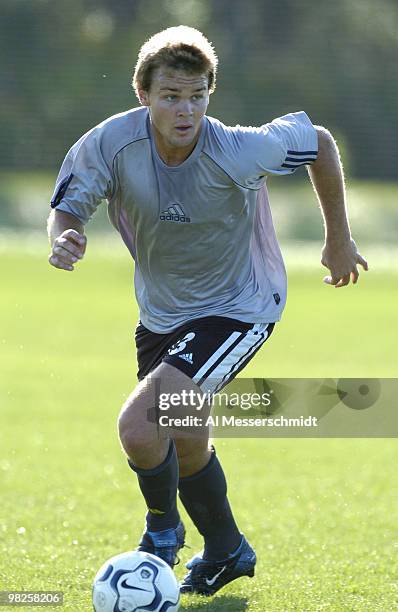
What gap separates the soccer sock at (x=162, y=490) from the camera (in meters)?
4.66

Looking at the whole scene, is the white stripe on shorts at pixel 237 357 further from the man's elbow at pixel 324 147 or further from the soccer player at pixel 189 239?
the man's elbow at pixel 324 147

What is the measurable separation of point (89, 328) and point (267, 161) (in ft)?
36.4

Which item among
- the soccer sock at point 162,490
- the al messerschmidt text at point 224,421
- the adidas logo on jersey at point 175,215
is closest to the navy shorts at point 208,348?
the al messerschmidt text at point 224,421

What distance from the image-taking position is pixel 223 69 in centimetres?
2656

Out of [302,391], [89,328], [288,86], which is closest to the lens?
[302,391]

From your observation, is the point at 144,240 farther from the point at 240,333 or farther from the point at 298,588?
the point at 298,588

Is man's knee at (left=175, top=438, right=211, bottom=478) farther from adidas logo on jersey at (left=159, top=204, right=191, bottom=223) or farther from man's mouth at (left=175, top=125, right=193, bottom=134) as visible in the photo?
man's mouth at (left=175, top=125, right=193, bottom=134)

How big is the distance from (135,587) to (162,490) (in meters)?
0.53

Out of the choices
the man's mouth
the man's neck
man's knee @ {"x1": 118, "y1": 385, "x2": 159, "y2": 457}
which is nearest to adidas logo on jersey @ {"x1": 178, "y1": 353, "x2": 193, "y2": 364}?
man's knee @ {"x1": 118, "y1": 385, "x2": 159, "y2": 457}

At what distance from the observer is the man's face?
456 cm

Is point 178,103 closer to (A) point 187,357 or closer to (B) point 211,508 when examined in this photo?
(A) point 187,357

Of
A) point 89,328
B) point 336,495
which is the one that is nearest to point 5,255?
point 89,328

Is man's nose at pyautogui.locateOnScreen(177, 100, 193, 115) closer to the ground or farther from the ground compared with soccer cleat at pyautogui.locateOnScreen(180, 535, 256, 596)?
farther from the ground

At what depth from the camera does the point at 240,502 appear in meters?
6.78
